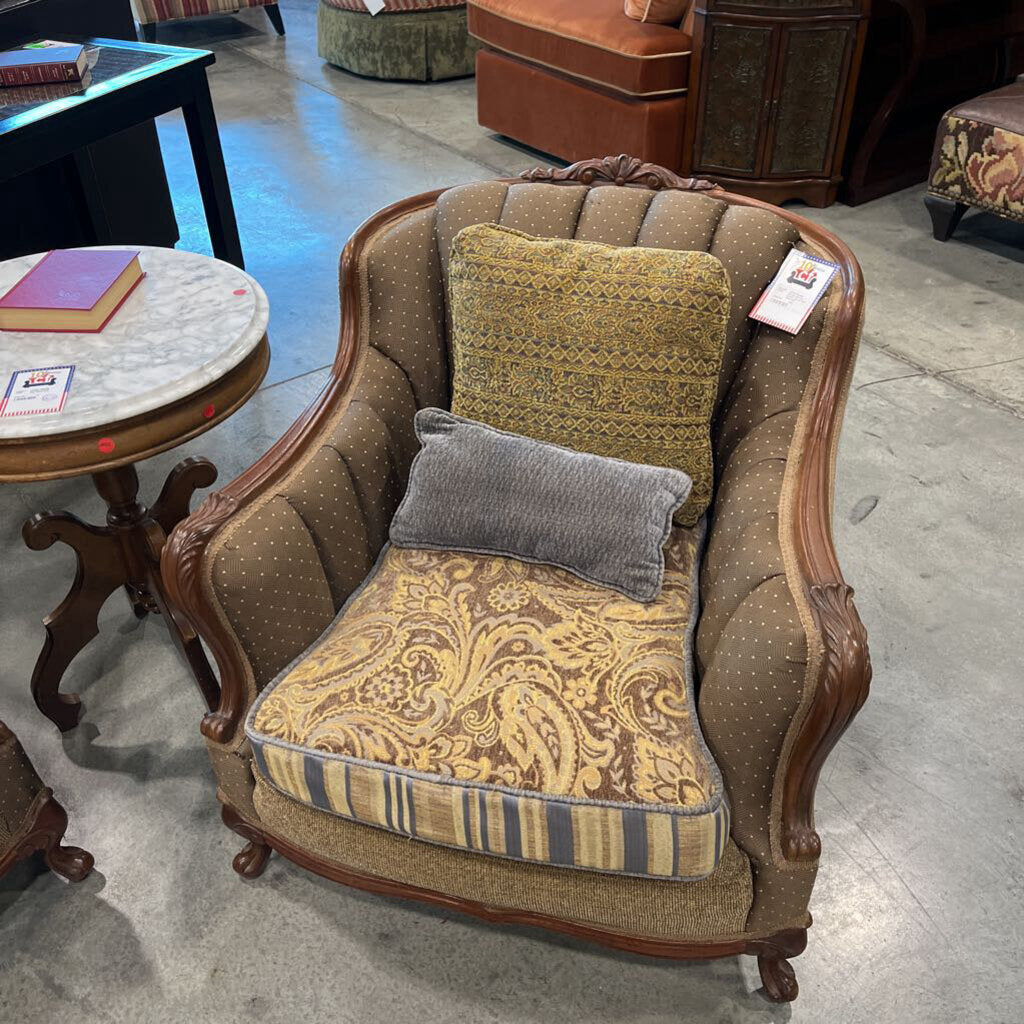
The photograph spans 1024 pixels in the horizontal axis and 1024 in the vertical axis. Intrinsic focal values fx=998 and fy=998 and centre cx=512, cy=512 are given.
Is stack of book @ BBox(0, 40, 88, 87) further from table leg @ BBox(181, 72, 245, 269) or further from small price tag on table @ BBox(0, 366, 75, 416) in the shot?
small price tag on table @ BBox(0, 366, 75, 416)

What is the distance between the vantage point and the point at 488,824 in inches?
45.8

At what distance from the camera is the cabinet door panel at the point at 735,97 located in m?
3.17

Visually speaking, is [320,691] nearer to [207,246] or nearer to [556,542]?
[556,542]

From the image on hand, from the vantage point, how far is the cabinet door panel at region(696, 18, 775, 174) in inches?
125

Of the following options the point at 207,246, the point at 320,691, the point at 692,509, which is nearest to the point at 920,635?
the point at 692,509

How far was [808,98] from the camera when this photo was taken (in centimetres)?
327

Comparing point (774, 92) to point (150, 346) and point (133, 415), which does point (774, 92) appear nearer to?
point (150, 346)

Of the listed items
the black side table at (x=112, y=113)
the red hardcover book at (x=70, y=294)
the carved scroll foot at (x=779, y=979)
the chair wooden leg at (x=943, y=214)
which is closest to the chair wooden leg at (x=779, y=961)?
the carved scroll foot at (x=779, y=979)

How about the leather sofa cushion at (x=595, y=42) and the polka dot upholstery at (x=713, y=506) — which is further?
the leather sofa cushion at (x=595, y=42)

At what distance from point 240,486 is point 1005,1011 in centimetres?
125

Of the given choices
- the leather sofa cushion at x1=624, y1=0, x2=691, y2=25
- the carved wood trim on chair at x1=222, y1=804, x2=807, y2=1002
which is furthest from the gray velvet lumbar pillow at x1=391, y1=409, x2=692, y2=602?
the leather sofa cushion at x1=624, y1=0, x2=691, y2=25

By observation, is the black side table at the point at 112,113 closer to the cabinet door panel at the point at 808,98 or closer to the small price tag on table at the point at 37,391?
the small price tag on table at the point at 37,391

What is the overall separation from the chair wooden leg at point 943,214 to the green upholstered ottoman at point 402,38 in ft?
8.41

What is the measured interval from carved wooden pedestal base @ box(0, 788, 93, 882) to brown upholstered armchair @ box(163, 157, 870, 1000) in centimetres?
24
